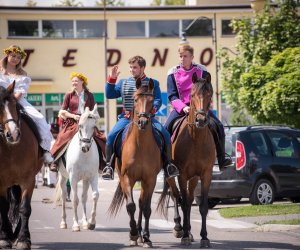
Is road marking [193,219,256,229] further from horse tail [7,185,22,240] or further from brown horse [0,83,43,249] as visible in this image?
brown horse [0,83,43,249]

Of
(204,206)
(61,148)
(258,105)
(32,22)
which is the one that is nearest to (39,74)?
(32,22)

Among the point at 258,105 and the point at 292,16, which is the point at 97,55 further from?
the point at 258,105

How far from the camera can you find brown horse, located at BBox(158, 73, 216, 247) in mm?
14750

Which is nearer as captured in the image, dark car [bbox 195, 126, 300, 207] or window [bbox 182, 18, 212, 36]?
dark car [bbox 195, 126, 300, 207]

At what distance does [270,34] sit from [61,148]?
23.2 metres

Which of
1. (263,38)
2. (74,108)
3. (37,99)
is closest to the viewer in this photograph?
(74,108)

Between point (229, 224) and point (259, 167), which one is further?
point (259, 167)

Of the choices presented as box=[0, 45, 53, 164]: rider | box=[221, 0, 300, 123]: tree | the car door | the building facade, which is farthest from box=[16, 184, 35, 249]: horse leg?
the building facade

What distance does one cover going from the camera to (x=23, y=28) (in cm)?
5888

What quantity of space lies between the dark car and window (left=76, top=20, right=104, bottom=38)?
123 ft

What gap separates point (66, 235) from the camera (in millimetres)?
16312

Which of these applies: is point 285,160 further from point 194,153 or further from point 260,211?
point 194,153

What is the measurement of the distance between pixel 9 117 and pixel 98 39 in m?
45.9

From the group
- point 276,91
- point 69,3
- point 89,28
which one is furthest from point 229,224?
point 69,3
